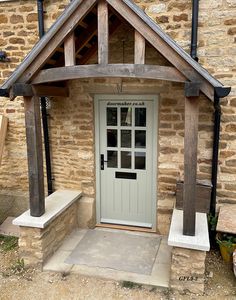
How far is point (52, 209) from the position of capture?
181 inches

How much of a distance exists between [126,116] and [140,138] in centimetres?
48

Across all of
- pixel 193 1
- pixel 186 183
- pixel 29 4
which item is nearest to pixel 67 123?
pixel 29 4

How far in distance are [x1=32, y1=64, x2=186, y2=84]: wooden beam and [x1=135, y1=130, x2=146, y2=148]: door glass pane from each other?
167cm

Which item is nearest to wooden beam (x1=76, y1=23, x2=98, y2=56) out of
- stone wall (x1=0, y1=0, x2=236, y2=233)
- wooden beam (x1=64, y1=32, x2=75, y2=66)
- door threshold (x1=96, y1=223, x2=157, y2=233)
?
stone wall (x1=0, y1=0, x2=236, y2=233)

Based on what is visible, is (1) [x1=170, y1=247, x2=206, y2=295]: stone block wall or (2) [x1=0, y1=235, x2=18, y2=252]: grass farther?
(2) [x1=0, y1=235, x2=18, y2=252]: grass

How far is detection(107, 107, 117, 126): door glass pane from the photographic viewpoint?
5.16 meters

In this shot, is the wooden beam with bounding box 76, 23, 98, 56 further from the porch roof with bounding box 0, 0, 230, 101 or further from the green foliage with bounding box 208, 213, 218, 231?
the green foliage with bounding box 208, 213, 218, 231

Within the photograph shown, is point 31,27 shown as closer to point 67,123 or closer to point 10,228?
point 67,123

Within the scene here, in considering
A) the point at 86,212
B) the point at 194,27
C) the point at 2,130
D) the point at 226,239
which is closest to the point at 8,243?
the point at 86,212

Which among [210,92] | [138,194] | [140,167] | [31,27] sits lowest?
[138,194]

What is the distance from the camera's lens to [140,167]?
5.23m

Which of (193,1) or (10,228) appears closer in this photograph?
(193,1)

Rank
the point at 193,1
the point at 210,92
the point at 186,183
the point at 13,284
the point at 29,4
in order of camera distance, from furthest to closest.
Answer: the point at 29,4
the point at 193,1
the point at 13,284
the point at 186,183
the point at 210,92

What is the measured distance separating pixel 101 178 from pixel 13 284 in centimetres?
234
